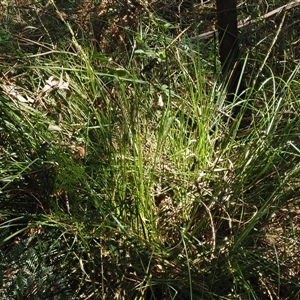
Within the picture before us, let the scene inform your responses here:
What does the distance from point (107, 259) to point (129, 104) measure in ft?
1.83

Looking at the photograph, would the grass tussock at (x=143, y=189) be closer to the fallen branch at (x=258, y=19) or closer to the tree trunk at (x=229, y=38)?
the tree trunk at (x=229, y=38)

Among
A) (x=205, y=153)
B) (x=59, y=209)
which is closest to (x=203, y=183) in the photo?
(x=205, y=153)

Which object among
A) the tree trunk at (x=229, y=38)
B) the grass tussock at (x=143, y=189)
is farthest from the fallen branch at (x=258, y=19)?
the grass tussock at (x=143, y=189)

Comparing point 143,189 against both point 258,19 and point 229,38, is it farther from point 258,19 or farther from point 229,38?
point 258,19

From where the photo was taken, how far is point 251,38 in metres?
2.79

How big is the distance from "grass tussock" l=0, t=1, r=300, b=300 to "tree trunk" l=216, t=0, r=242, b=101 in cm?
A: 17

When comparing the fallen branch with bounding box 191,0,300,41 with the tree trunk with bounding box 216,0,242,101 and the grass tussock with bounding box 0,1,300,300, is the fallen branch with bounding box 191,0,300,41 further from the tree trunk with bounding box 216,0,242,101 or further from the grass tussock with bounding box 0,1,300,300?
the grass tussock with bounding box 0,1,300,300

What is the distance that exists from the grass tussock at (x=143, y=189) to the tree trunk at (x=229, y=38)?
17cm

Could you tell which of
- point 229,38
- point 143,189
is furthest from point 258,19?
point 143,189

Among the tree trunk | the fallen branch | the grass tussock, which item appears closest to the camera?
the grass tussock

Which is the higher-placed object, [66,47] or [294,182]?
[294,182]

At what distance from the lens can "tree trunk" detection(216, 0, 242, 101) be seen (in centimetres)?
260

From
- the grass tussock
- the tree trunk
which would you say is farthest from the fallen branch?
the grass tussock

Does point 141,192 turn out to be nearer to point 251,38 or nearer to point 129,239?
point 129,239
